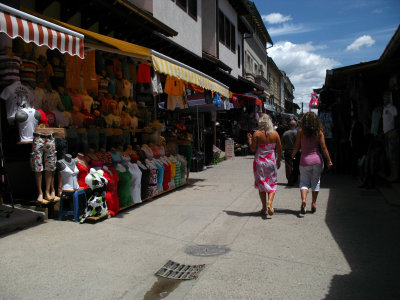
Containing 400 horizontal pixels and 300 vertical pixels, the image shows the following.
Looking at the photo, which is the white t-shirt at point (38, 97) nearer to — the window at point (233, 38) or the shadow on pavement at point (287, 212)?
the shadow on pavement at point (287, 212)

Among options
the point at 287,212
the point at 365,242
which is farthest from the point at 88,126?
the point at 365,242

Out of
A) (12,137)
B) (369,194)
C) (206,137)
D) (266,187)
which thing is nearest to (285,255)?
(266,187)

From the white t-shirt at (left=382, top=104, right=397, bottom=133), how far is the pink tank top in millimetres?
2584

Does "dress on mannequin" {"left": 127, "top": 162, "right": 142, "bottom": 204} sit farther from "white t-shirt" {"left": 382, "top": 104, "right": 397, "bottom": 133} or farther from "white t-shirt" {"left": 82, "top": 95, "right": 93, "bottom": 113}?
"white t-shirt" {"left": 382, "top": 104, "right": 397, "bottom": 133}

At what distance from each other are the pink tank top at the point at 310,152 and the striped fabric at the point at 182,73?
2778 millimetres

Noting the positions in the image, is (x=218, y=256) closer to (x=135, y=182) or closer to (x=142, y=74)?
(x=135, y=182)

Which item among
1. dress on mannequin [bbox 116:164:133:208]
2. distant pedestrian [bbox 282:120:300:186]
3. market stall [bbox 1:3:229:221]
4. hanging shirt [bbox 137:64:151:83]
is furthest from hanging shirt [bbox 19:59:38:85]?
distant pedestrian [bbox 282:120:300:186]

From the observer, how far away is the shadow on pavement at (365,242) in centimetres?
333

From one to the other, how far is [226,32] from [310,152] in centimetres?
1520

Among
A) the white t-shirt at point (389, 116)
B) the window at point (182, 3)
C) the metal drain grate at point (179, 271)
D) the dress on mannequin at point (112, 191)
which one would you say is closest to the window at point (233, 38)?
the window at point (182, 3)

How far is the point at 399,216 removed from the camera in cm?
589

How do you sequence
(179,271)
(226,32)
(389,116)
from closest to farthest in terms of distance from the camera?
(179,271) → (389,116) → (226,32)

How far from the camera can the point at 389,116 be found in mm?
7781

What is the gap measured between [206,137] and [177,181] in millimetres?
5765
